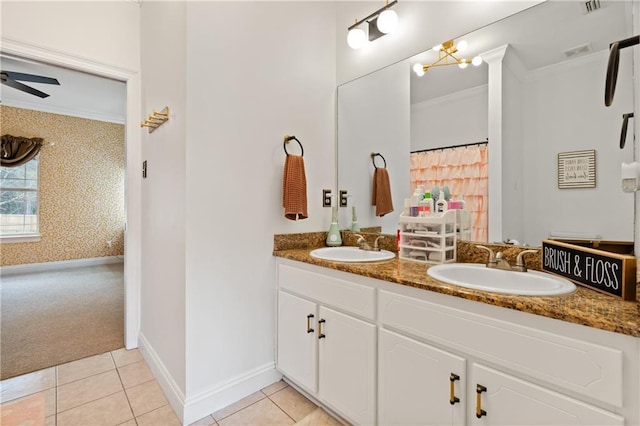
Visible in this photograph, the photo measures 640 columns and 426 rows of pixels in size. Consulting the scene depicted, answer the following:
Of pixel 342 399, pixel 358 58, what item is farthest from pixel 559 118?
pixel 342 399

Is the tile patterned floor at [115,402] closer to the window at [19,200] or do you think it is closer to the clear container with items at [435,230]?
the clear container with items at [435,230]

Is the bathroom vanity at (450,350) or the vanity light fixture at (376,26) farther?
the vanity light fixture at (376,26)

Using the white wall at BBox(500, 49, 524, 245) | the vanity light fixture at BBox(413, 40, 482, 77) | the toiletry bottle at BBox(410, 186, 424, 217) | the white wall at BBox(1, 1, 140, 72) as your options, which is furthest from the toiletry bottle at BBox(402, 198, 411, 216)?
the white wall at BBox(1, 1, 140, 72)

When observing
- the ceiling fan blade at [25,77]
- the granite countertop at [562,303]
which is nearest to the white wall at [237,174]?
the granite countertop at [562,303]

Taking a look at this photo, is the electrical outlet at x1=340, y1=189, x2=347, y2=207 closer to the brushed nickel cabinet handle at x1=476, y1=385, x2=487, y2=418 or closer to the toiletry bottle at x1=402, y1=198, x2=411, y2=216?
the toiletry bottle at x1=402, y1=198, x2=411, y2=216

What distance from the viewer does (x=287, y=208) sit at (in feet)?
6.09

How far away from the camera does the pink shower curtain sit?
1.56 meters

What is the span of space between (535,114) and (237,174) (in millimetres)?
1535

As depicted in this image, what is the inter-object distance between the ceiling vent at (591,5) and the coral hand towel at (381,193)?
46.6 inches

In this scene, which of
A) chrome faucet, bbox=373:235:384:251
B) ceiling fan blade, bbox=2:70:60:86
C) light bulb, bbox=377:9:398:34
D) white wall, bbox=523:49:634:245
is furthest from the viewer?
ceiling fan blade, bbox=2:70:60:86

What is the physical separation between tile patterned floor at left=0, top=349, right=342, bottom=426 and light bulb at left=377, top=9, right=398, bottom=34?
7.41 feet

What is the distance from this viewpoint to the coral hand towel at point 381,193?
6.62 ft

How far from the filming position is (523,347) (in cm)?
90

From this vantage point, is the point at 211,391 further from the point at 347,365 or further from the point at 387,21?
the point at 387,21
